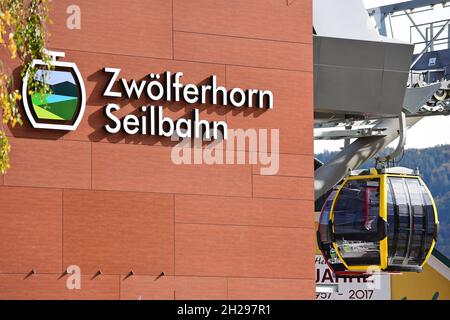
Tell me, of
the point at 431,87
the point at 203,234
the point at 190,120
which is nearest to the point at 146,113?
the point at 190,120

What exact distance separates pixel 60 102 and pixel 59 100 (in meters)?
0.04

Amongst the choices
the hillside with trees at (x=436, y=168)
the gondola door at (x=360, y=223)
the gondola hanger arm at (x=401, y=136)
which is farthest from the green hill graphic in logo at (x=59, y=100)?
the hillside with trees at (x=436, y=168)

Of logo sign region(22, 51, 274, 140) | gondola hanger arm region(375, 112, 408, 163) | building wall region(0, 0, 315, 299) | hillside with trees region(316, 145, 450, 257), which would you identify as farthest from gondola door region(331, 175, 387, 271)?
hillside with trees region(316, 145, 450, 257)

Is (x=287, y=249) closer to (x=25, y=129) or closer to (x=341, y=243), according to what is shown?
(x=25, y=129)

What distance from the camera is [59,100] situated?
875 inches

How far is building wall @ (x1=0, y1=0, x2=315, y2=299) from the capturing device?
21.9 meters

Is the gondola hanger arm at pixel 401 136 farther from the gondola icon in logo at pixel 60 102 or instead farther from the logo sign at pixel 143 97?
the gondola icon in logo at pixel 60 102

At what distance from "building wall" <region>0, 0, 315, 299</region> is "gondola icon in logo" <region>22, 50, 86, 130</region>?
0.16 m

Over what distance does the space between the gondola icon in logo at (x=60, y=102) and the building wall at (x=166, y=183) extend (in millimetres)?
156

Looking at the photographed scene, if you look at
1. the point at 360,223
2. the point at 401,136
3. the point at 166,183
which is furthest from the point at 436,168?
the point at 166,183

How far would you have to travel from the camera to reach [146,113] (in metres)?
23.1

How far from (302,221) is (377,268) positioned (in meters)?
10.0

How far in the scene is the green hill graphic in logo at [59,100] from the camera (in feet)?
72.1

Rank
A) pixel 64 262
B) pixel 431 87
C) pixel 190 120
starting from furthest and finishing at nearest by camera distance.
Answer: pixel 431 87 → pixel 190 120 → pixel 64 262
